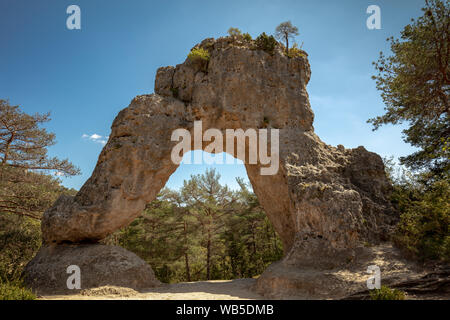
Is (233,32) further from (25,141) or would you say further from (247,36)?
(25,141)

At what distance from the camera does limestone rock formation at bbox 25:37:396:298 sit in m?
9.82

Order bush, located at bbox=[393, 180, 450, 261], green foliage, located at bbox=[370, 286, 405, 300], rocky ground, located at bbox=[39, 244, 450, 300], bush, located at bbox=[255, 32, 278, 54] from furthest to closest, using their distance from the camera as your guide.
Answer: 1. bush, located at bbox=[255, 32, 278, 54]
2. bush, located at bbox=[393, 180, 450, 261]
3. rocky ground, located at bbox=[39, 244, 450, 300]
4. green foliage, located at bbox=[370, 286, 405, 300]

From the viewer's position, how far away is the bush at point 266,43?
13797mm

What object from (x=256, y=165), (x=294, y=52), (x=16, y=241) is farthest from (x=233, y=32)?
(x=16, y=241)

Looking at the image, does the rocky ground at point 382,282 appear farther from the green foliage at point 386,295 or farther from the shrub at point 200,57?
the shrub at point 200,57

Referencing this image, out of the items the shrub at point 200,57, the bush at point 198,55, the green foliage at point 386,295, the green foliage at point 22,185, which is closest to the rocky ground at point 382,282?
the green foliage at point 386,295

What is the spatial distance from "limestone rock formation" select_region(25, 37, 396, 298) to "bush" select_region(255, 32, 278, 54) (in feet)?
1.53

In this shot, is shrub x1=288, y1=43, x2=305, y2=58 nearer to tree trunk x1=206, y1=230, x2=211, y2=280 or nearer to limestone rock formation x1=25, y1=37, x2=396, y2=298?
limestone rock formation x1=25, y1=37, x2=396, y2=298

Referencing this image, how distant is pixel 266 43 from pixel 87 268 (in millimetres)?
13499

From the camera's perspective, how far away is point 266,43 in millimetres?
13812

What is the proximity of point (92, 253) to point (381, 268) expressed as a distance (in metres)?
10.3

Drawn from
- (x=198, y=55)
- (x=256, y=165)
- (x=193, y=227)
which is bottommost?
(x=193, y=227)

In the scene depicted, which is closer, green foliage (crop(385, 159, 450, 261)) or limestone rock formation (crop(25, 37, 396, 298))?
green foliage (crop(385, 159, 450, 261))

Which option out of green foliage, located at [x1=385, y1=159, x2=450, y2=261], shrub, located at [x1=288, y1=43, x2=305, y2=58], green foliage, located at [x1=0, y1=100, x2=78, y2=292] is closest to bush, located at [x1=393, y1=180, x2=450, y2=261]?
green foliage, located at [x1=385, y1=159, x2=450, y2=261]
